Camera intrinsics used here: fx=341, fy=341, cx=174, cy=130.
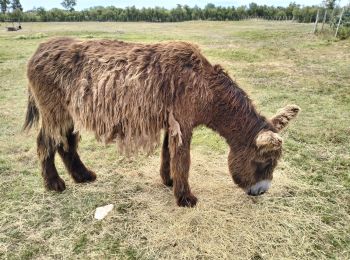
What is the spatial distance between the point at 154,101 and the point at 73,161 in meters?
1.83

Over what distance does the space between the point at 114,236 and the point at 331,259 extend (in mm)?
2466

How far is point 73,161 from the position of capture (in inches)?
201

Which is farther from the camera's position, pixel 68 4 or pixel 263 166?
pixel 68 4

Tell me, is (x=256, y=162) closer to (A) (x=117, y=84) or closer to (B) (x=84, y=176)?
(A) (x=117, y=84)

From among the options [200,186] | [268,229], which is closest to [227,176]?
[200,186]

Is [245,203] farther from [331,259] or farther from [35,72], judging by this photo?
[35,72]

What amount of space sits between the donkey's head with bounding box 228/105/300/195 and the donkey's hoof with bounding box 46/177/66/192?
8.24 ft

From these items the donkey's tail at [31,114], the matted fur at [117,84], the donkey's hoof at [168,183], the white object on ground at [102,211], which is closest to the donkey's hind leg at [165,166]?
the donkey's hoof at [168,183]

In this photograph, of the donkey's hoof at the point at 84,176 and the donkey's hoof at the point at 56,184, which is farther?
the donkey's hoof at the point at 84,176

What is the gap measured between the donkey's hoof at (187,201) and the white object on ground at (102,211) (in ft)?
3.06

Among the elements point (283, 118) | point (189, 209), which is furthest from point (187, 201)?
point (283, 118)

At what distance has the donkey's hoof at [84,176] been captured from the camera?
5176 mm

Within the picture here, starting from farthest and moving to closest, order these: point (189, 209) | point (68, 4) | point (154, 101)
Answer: point (68, 4)
point (189, 209)
point (154, 101)

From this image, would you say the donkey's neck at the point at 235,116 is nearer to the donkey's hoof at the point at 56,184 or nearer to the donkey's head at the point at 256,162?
the donkey's head at the point at 256,162
